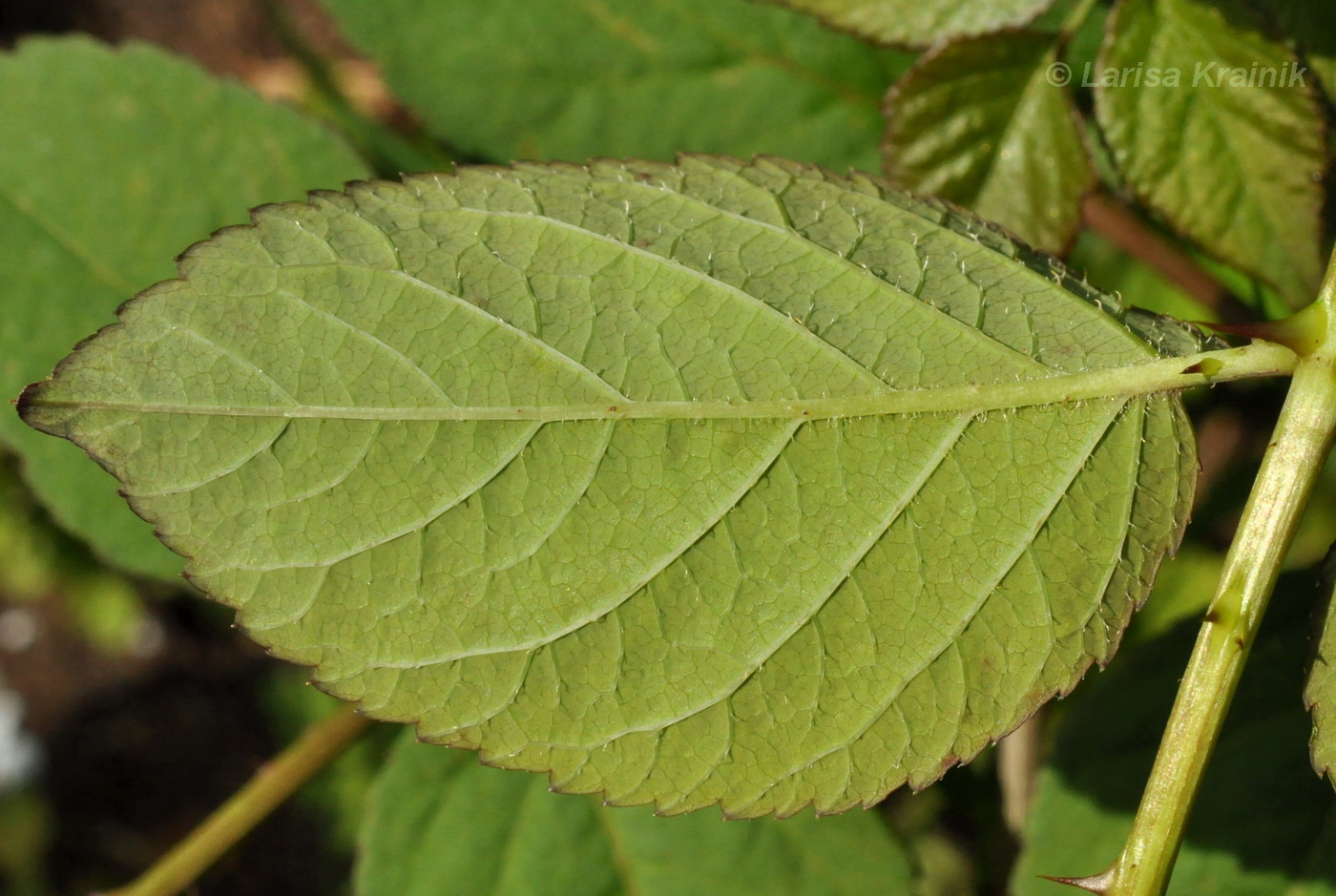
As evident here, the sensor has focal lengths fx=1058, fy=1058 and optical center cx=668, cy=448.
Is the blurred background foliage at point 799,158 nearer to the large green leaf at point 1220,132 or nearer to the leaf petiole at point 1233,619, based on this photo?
the large green leaf at point 1220,132

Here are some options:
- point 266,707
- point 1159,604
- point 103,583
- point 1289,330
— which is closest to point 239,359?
point 1289,330

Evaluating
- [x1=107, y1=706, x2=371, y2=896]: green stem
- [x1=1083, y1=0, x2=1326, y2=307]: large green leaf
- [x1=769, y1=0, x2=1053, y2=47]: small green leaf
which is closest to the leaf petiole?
[x1=1083, y1=0, x2=1326, y2=307]: large green leaf

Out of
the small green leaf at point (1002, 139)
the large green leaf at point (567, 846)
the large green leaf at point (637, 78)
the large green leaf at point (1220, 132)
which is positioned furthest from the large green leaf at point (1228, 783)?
the large green leaf at point (637, 78)

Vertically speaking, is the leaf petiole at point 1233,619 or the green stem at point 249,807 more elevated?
the leaf petiole at point 1233,619

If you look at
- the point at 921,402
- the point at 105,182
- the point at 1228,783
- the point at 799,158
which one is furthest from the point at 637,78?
the point at 1228,783

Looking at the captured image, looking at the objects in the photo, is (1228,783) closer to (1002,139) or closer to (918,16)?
(1002,139)

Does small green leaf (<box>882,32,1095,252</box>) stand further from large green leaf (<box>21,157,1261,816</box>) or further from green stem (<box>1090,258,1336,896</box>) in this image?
green stem (<box>1090,258,1336,896</box>)
